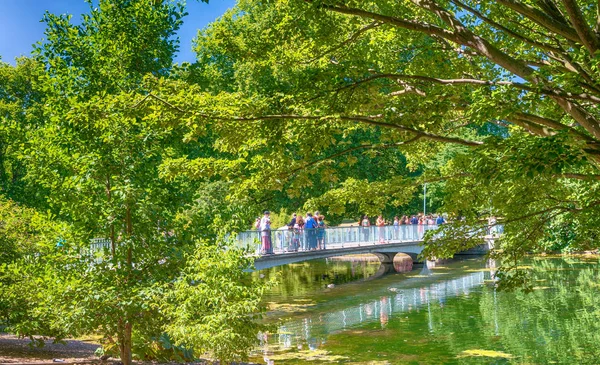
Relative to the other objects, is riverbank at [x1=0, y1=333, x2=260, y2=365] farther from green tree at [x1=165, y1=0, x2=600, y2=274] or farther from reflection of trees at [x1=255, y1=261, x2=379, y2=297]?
reflection of trees at [x1=255, y1=261, x2=379, y2=297]

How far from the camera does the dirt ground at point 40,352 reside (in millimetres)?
12984

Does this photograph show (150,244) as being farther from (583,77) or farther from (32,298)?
(583,77)

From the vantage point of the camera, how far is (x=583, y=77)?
775 cm

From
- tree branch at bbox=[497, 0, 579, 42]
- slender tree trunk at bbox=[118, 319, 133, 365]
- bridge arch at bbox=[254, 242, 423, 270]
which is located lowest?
slender tree trunk at bbox=[118, 319, 133, 365]

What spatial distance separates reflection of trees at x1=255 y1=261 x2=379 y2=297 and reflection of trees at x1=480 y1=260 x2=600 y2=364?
8898 millimetres

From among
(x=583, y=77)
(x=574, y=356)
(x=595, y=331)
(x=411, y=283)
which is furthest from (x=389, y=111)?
(x=411, y=283)

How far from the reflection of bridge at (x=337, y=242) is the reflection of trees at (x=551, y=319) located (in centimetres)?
513

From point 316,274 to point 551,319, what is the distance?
68.0 ft

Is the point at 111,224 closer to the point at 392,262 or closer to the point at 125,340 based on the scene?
the point at 125,340

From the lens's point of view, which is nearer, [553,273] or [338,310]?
[338,310]

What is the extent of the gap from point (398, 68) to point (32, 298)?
758cm

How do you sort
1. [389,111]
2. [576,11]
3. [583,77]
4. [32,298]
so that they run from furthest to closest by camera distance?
1. [32,298]
2. [389,111]
3. [583,77]
4. [576,11]

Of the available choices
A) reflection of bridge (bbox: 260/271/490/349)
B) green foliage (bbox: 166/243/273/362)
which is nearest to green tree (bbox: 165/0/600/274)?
green foliage (bbox: 166/243/273/362)

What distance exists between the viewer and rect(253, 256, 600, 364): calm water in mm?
16125
